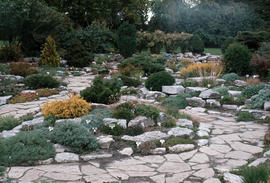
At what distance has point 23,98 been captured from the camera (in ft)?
26.2

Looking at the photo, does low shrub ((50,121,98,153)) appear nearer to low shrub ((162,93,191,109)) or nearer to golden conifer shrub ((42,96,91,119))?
golden conifer shrub ((42,96,91,119))

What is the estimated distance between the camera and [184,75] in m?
11.3

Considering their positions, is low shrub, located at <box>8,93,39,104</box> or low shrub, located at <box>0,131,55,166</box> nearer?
Answer: low shrub, located at <box>0,131,55,166</box>

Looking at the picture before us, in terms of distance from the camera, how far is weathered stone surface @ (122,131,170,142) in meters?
5.12

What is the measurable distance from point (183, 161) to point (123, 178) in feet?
3.49

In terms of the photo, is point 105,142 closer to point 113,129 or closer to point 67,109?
point 113,129

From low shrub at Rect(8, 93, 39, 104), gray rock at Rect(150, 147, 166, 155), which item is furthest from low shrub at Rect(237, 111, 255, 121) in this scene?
low shrub at Rect(8, 93, 39, 104)

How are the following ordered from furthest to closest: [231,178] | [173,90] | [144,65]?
[144,65] < [173,90] < [231,178]

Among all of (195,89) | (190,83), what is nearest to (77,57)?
(190,83)

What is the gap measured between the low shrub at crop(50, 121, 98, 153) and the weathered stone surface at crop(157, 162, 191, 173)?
114 cm

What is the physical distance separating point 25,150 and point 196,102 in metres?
5.07

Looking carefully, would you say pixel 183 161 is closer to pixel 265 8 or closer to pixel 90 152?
pixel 90 152

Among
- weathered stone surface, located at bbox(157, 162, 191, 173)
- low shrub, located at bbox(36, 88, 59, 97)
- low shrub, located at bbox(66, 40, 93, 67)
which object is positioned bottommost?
weathered stone surface, located at bbox(157, 162, 191, 173)

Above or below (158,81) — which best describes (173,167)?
below
